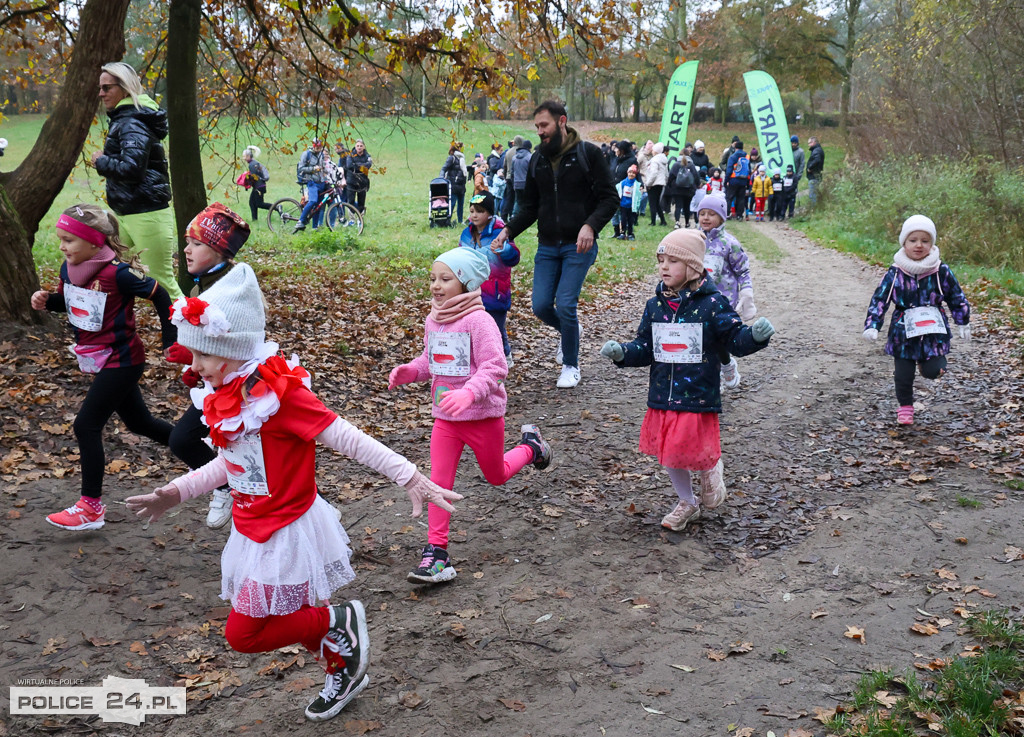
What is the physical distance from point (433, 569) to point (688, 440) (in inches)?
66.5

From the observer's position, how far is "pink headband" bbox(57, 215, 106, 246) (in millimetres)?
4578

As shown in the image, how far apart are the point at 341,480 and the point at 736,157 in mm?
21574

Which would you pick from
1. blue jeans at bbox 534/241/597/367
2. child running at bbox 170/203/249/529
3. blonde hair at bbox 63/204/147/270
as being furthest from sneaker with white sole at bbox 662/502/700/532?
blonde hair at bbox 63/204/147/270

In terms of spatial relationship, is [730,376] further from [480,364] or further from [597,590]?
[480,364]

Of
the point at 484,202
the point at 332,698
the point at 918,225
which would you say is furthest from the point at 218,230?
the point at 918,225

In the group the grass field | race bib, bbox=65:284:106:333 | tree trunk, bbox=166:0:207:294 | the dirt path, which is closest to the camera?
the dirt path

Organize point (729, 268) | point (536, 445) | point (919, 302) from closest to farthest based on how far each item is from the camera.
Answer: point (536, 445) → point (919, 302) → point (729, 268)

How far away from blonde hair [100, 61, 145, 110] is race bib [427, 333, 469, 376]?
367 cm

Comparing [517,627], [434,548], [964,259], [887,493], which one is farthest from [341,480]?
[964,259]

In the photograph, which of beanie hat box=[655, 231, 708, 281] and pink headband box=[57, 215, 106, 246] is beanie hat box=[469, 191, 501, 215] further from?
pink headband box=[57, 215, 106, 246]

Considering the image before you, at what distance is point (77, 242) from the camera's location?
4.64m

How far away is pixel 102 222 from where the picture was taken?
15.4ft

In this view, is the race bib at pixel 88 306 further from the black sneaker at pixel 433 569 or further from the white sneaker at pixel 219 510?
the black sneaker at pixel 433 569

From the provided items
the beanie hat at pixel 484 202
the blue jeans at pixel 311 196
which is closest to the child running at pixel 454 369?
the beanie hat at pixel 484 202
